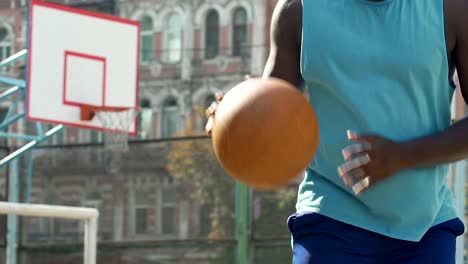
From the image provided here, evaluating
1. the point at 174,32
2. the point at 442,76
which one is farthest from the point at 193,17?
the point at 442,76

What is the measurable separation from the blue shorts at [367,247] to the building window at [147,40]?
1604 inches

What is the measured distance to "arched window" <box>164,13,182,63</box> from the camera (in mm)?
43875

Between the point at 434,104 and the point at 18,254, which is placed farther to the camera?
the point at 18,254

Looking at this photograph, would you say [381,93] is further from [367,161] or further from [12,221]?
[12,221]

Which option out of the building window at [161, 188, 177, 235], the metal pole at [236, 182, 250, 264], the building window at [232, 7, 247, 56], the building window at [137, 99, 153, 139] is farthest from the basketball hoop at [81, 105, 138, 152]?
the building window at [232, 7, 247, 56]

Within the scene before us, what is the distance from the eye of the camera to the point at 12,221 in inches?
528

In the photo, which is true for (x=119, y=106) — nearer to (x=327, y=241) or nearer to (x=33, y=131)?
(x=327, y=241)

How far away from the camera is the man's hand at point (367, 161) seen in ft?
10.8

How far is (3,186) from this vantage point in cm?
1416

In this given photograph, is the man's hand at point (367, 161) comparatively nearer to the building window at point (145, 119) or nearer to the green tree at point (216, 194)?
the green tree at point (216, 194)

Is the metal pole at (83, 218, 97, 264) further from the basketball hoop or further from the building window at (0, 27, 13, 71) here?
the building window at (0, 27, 13, 71)

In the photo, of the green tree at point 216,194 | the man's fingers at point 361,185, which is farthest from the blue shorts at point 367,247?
the green tree at point 216,194

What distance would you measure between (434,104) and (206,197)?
14.3 meters

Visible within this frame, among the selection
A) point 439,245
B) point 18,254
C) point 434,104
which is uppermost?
point 434,104
